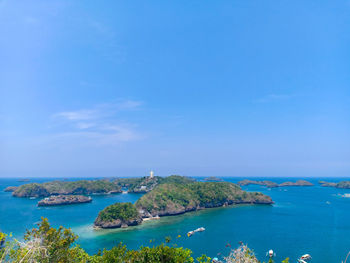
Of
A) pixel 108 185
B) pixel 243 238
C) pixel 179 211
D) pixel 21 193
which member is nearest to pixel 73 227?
pixel 179 211

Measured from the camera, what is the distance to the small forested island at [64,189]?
5566 inches

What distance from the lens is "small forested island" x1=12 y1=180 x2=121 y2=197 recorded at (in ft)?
464

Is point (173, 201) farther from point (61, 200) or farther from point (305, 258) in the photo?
point (61, 200)

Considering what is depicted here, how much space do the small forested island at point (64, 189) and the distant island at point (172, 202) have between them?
89466 mm

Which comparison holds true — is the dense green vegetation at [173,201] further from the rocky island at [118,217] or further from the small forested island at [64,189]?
the small forested island at [64,189]

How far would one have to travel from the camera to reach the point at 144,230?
6072 cm

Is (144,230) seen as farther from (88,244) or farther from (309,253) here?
(309,253)

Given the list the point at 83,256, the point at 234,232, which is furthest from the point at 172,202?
the point at 83,256

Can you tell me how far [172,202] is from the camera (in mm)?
87062

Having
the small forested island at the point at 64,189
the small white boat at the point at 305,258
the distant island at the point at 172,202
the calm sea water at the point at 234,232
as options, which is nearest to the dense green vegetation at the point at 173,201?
the distant island at the point at 172,202

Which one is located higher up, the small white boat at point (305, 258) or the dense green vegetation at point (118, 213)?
the dense green vegetation at point (118, 213)

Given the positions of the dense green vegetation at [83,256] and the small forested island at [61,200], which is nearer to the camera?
the dense green vegetation at [83,256]

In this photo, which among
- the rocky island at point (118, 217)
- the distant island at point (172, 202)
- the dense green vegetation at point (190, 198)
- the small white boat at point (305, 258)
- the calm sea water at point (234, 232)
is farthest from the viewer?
the dense green vegetation at point (190, 198)

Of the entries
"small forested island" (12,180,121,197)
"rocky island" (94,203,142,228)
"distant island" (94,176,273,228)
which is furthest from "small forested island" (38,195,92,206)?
"rocky island" (94,203,142,228)
